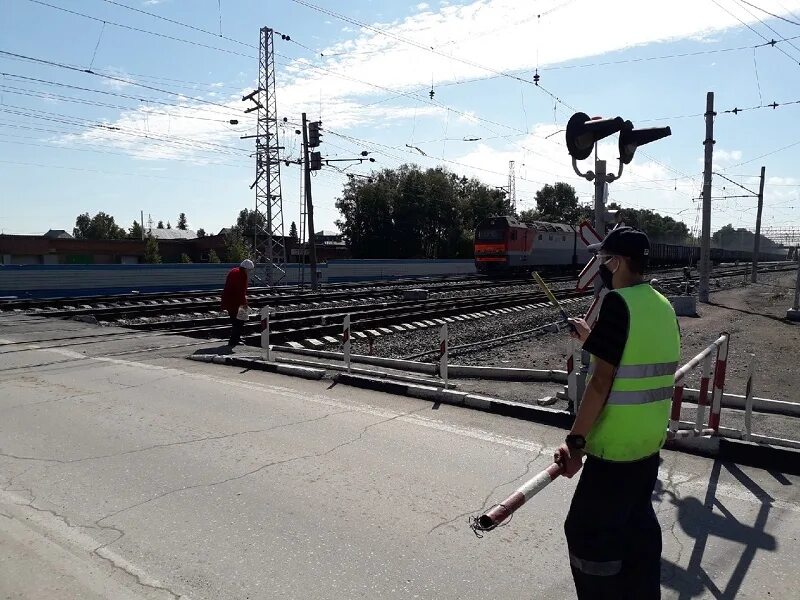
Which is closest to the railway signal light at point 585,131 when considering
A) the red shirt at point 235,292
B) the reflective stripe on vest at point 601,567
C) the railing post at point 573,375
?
the railing post at point 573,375

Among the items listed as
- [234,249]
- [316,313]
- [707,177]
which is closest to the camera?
[316,313]

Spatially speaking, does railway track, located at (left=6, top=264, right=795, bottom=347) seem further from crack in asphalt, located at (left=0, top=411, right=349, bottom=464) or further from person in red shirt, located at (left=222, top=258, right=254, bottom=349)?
crack in asphalt, located at (left=0, top=411, right=349, bottom=464)

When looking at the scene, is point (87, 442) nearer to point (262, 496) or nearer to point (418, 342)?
point (262, 496)

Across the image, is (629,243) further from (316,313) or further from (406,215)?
(406,215)

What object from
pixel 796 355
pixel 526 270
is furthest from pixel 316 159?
pixel 796 355

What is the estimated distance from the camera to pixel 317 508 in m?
4.62

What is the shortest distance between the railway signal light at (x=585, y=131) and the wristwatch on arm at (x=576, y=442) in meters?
4.33

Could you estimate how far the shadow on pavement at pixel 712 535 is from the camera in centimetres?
359

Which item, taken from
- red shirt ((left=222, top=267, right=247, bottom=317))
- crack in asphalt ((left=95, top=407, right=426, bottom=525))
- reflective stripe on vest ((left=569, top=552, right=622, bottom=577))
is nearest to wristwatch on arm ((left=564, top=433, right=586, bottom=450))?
reflective stripe on vest ((left=569, top=552, right=622, bottom=577))

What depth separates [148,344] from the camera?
13.0 metres

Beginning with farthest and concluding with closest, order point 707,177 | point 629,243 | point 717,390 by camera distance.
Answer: point 707,177 < point 717,390 < point 629,243

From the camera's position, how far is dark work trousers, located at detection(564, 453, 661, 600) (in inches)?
106

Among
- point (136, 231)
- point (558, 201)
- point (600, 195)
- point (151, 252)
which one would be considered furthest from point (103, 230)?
point (600, 195)

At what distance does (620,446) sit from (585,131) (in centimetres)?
439
